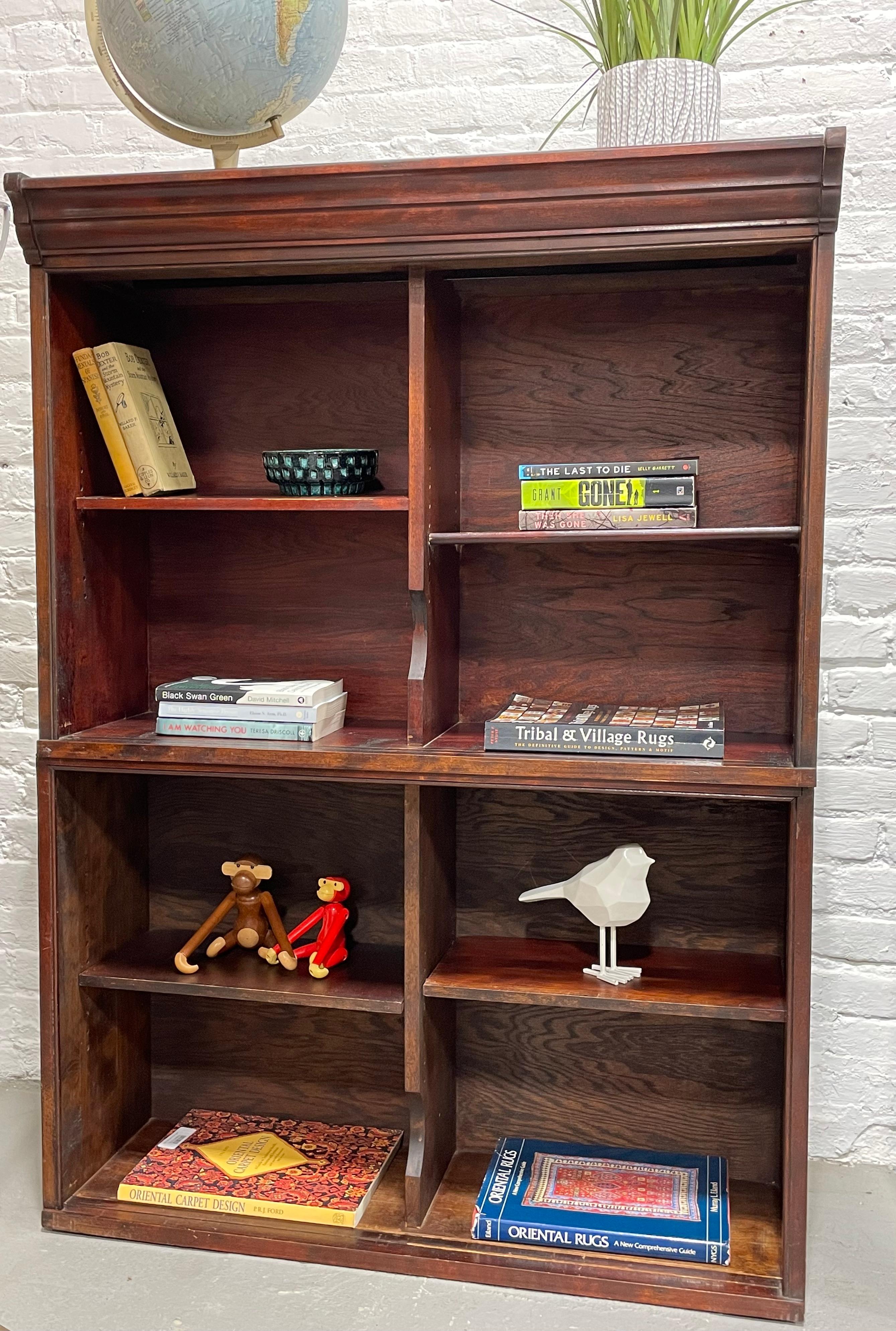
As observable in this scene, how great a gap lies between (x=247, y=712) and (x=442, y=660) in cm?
33

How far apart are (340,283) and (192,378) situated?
1.11 ft

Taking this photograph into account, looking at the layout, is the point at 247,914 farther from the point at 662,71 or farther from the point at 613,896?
the point at 662,71

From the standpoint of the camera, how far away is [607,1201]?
1.91 meters

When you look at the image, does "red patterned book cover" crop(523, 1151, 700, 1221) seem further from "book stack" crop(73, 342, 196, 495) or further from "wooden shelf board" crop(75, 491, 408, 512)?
"book stack" crop(73, 342, 196, 495)

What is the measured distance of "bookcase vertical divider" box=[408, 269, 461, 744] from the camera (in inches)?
70.9

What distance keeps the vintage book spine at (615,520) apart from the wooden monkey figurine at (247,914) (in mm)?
789

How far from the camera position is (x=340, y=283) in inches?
80.6

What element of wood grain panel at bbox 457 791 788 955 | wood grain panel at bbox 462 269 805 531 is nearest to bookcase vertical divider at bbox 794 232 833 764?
wood grain panel at bbox 462 269 805 531

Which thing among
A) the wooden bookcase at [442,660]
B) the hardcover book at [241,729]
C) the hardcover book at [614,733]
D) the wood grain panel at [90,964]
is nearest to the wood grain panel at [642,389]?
the wooden bookcase at [442,660]

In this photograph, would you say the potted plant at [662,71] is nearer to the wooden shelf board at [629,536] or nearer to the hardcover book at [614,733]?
the wooden shelf board at [629,536]

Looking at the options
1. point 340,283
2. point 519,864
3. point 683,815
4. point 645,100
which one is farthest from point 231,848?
point 645,100

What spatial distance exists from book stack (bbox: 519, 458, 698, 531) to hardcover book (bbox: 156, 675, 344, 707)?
1.39 feet

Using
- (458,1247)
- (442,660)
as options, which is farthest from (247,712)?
(458,1247)

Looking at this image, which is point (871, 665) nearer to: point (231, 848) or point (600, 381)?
point (600, 381)
